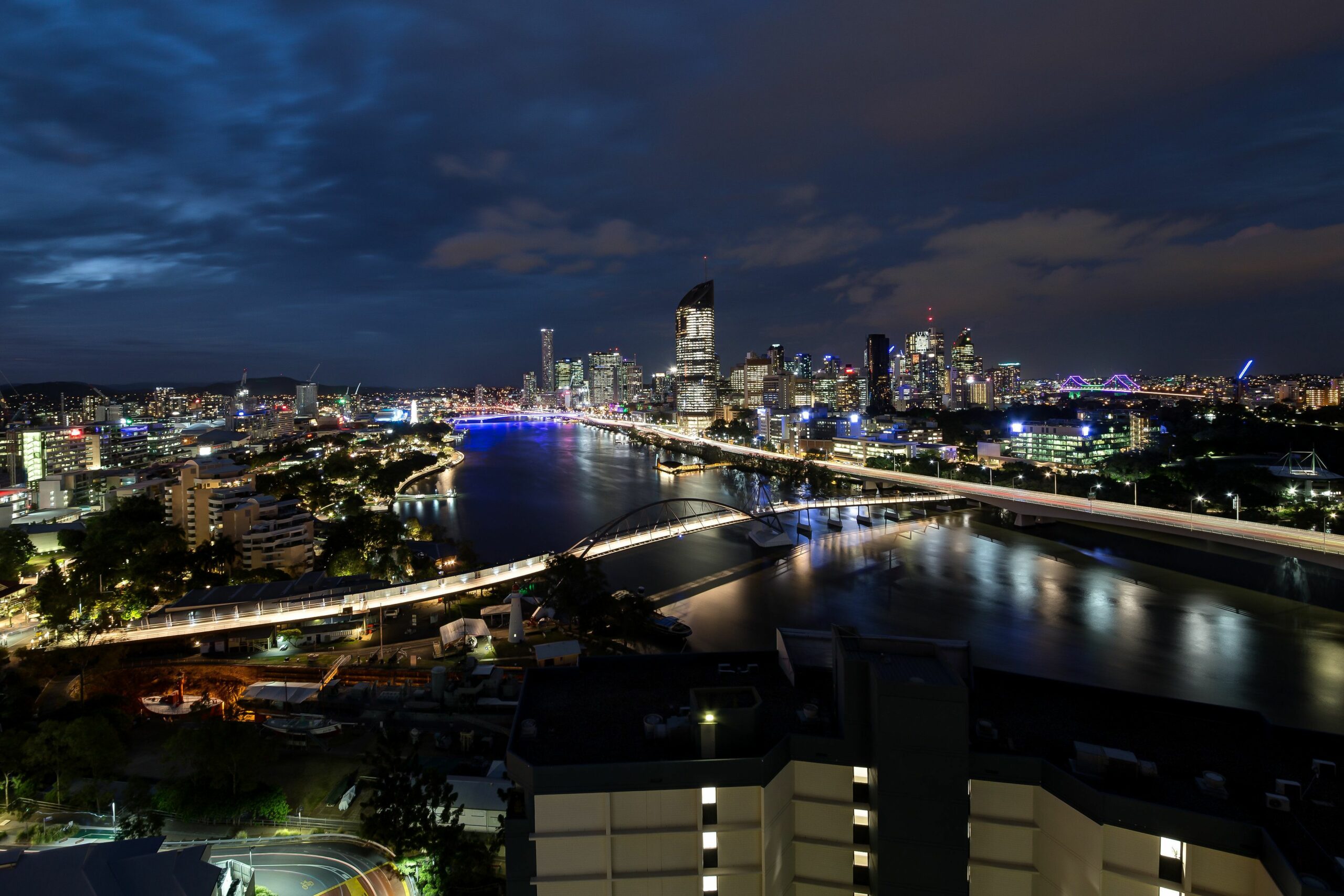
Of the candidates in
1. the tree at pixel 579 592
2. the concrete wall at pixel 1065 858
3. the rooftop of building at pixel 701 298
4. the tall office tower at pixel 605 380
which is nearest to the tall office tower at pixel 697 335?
the rooftop of building at pixel 701 298

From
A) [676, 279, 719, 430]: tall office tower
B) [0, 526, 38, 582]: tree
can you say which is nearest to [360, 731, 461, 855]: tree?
[0, 526, 38, 582]: tree

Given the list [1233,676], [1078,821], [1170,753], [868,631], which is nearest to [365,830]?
[1078,821]

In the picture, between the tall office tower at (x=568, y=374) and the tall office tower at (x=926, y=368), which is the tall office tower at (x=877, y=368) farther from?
the tall office tower at (x=568, y=374)

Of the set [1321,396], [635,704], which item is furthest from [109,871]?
[1321,396]

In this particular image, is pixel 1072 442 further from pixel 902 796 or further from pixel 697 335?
pixel 697 335

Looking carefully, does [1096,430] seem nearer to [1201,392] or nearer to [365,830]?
[365,830]

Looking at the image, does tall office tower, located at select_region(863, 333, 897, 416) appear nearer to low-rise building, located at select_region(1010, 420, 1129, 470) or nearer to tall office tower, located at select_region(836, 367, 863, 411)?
tall office tower, located at select_region(836, 367, 863, 411)

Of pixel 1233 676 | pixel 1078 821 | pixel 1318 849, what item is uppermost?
pixel 1318 849

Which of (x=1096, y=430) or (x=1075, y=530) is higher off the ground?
(x=1096, y=430)
